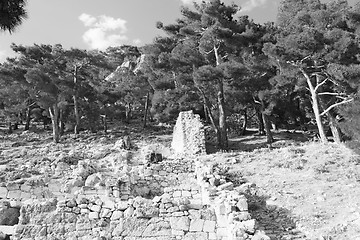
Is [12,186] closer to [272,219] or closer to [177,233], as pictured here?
[177,233]

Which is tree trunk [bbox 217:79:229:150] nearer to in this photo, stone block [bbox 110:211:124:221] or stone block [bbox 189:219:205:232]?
stone block [bbox 189:219:205:232]

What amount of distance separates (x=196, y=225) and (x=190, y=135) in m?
10.2

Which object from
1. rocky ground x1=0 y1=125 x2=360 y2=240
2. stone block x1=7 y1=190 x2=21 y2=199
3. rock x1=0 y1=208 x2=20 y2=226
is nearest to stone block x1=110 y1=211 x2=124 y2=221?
rocky ground x1=0 y1=125 x2=360 y2=240

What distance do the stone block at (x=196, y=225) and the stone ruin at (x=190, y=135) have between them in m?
9.20

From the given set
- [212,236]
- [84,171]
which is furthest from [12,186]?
[212,236]

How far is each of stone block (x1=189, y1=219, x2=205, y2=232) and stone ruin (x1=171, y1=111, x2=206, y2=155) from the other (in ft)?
30.2

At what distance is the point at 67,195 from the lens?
1278 centimetres

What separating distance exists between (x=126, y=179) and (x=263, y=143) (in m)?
12.2

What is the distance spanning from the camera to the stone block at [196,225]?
7855 millimetres

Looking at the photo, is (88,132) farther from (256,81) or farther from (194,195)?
(194,195)

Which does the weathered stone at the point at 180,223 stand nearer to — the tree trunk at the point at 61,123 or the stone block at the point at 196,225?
the stone block at the point at 196,225

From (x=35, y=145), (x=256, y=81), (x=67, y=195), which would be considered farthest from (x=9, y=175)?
(x=256, y=81)

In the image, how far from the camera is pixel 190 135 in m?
17.9

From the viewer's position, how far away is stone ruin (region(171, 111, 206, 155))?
57.1 ft
